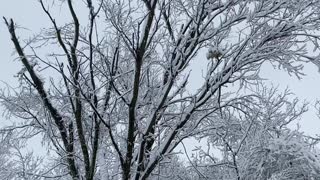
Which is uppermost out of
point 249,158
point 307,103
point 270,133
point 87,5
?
point 307,103

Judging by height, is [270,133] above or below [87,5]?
below

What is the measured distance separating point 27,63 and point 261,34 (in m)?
3.23

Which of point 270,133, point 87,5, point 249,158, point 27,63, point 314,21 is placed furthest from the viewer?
Answer: point 270,133

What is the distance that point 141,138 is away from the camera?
5.12 m

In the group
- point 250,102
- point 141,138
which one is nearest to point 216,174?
point 250,102

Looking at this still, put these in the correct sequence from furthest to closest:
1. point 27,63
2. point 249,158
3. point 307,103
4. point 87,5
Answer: point 307,103 < point 249,158 < point 27,63 < point 87,5

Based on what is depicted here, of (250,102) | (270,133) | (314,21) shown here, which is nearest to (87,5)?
(250,102)

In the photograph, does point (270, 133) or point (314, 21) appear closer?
point (314, 21)

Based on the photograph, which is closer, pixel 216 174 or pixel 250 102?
pixel 250 102

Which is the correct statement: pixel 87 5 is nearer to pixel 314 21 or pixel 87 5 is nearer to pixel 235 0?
pixel 235 0

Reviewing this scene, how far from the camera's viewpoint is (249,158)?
21.3 feet

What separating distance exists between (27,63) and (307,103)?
24.0ft

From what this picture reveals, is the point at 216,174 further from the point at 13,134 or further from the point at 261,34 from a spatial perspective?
the point at 13,134

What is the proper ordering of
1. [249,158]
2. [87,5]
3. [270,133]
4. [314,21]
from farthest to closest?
[270,133] < [249,158] < [314,21] < [87,5]
